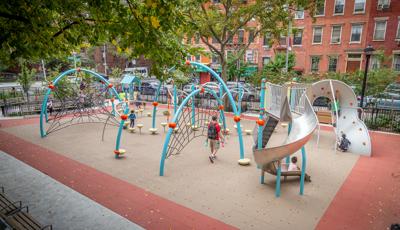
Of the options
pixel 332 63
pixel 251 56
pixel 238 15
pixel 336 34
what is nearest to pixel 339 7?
pixel 336 34

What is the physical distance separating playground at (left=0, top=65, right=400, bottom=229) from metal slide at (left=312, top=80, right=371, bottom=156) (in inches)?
1.6

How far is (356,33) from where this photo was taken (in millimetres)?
29234

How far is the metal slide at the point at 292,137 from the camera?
18.0 feet

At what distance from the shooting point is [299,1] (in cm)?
1470

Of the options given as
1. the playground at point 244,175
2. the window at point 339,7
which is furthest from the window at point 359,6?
the playground at point 244,175

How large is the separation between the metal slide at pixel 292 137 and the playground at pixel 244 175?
0.07 ft

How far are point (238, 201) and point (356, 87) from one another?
54.5ft

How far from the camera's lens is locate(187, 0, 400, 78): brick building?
89.9ft

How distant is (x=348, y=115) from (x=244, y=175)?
5869 millimetres

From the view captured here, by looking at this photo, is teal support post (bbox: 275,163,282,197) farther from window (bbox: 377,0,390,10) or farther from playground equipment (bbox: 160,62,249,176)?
window (bbox: 377,0,390,10)

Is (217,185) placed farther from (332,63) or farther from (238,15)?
(332,63)

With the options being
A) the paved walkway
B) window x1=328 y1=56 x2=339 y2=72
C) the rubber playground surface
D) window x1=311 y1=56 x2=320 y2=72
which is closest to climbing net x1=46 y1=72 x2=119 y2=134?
the rubber playground surface

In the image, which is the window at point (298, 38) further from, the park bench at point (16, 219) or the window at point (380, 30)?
the park bench at point (16, 219)

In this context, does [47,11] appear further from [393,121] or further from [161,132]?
[393,121]
